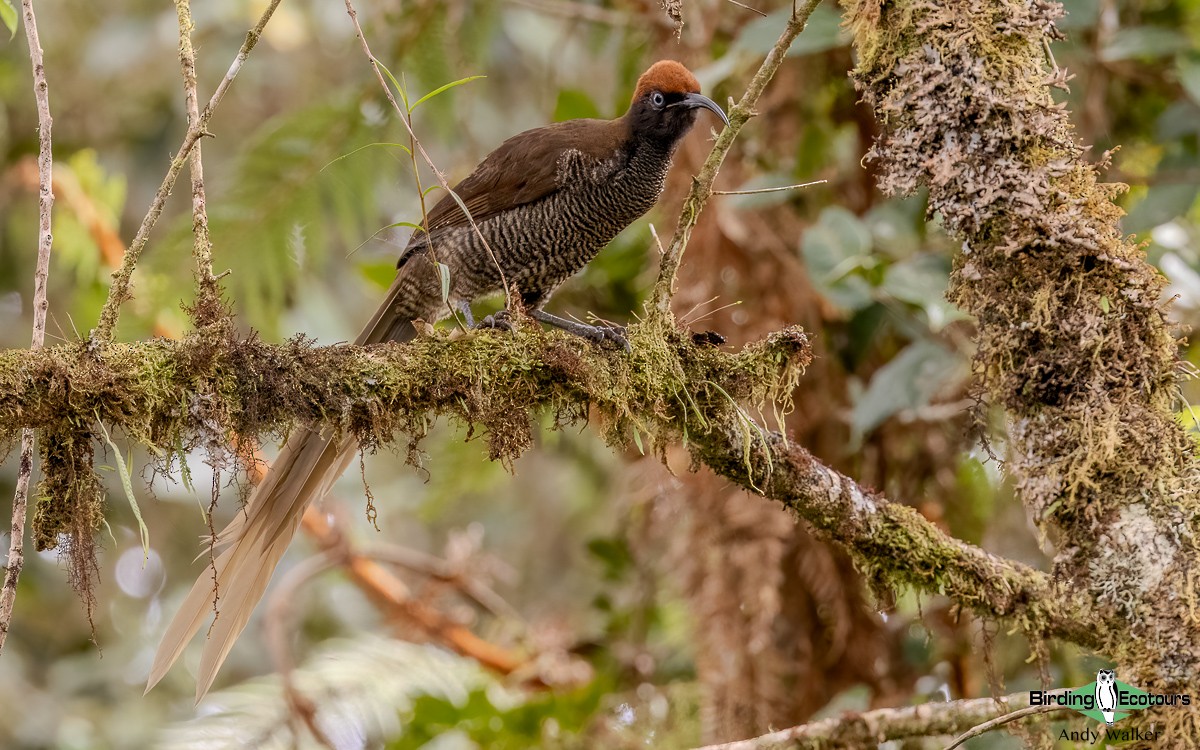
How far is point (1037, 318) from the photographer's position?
7.00 ft

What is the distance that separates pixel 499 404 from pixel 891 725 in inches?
42.9

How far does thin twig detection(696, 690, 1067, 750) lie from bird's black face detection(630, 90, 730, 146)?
1972 mm

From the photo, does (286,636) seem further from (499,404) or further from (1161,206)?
(1161,206)

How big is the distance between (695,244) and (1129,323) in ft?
7.26

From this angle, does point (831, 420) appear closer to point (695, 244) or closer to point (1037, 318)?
point (695, 244)

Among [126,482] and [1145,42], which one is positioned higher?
[1145,42]

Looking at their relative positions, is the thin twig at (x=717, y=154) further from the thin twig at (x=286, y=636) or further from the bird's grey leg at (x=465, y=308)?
the thin twig at (x=286, y=636)

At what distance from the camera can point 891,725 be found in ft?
8.04

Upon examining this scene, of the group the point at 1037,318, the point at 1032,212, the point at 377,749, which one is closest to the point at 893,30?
the point at 1032,212

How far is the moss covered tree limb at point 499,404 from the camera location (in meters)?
Result: 2.12

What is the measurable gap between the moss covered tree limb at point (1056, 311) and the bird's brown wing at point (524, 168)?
62.7 inches

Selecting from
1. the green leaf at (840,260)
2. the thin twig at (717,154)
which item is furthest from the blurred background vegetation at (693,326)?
the thin twig at (717,154)

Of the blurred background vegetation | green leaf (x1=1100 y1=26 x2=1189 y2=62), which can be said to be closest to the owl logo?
the blurred background vegetation

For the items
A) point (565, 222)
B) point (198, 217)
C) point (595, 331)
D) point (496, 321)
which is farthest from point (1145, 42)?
point (198, 217)
